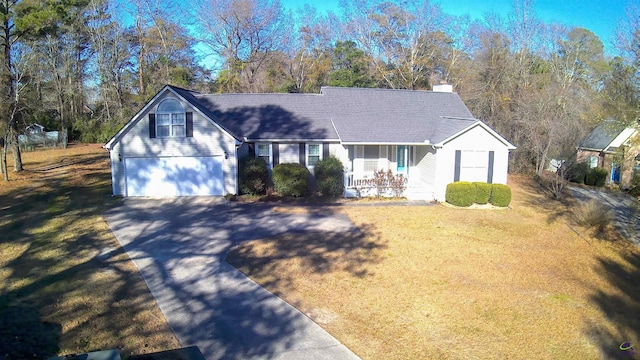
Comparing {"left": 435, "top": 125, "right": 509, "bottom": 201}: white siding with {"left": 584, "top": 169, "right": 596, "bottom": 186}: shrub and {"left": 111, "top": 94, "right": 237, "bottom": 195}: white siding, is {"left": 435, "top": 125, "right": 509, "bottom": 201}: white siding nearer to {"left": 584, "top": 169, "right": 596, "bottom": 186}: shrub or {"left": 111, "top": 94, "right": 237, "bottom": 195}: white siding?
{"left": 111, "top": 94, "right": 237, "bottom": 195}: white siding

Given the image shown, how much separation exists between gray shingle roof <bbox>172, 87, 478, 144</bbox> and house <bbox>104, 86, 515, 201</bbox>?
0.05 m

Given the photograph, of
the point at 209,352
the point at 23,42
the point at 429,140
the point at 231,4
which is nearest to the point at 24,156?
the point at 23,42

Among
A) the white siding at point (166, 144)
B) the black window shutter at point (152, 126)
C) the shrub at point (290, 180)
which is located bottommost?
the shrub at point (290, 180)

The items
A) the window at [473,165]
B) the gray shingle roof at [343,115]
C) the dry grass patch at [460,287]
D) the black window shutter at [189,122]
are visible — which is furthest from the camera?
the gray shingle roof at [343,115]

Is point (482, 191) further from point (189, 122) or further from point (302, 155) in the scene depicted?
point (189, 122)

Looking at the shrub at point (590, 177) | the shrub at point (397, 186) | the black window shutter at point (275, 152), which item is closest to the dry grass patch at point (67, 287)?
the black window shutter at point (275, 152)

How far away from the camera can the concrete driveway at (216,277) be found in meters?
7.61

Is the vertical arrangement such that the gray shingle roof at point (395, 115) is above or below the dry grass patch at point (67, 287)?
above

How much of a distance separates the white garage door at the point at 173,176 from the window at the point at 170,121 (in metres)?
1.15

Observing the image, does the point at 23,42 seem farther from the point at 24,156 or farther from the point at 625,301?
the point at 625,301

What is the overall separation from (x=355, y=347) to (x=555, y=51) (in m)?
42.3

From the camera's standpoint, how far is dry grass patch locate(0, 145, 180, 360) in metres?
7.36

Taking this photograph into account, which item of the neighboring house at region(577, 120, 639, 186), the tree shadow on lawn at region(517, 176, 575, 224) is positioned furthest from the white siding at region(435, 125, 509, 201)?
the neighboring house at region(577, 120, 639, 186)

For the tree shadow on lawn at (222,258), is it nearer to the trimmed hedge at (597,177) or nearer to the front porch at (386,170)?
the front porch at (386,170)
